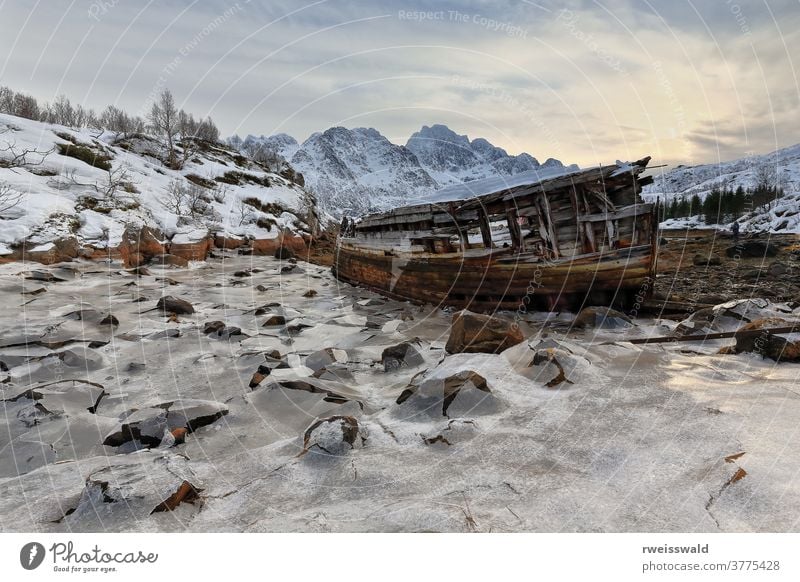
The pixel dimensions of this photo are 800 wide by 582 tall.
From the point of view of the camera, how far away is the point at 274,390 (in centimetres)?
472

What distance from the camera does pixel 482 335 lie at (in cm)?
605

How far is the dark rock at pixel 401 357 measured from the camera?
596 cm

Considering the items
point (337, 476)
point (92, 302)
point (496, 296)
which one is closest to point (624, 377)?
point (337, 476)

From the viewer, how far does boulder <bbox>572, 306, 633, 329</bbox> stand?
315 inches

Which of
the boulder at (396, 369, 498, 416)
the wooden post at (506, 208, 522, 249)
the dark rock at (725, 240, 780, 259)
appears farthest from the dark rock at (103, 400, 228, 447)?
the dark rock at (725, 240, 780, 259)

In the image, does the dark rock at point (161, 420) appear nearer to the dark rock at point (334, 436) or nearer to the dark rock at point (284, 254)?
the dark rock at point (334, 436)

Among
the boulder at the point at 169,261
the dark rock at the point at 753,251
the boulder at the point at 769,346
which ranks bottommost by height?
the boulder at the point at 169,261

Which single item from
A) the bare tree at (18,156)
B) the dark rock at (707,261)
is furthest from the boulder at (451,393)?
the bare tree at (18,156)

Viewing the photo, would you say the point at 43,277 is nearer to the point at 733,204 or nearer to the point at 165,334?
the point at 165,334

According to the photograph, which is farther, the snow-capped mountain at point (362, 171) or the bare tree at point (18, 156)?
the snow-capped mountain at point (362, 171)

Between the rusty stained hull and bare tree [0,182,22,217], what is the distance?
1888 centimetres

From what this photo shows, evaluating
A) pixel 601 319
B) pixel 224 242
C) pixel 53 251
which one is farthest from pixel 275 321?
pixel 224 242

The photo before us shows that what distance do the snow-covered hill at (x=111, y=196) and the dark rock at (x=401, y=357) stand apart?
16772mm

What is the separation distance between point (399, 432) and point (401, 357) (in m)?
2.41
